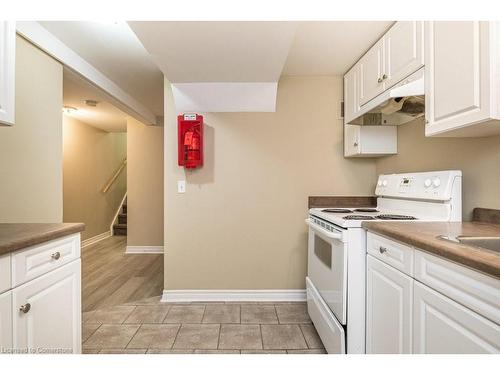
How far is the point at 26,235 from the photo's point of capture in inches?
41.4

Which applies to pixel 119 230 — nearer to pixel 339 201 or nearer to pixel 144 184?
pixel 144 184

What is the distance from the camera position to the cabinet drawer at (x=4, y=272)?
2.91 feet

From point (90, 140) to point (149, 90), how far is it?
100 inches

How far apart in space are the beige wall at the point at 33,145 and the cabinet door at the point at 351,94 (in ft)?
7.56

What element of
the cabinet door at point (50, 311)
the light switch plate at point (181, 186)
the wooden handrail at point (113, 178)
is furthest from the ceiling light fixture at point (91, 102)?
the cabinet door at point (50, 311)

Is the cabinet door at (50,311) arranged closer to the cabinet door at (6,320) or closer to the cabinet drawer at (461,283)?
the cabinet door at (6,320)

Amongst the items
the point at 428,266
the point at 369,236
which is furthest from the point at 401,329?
the point at 369,236

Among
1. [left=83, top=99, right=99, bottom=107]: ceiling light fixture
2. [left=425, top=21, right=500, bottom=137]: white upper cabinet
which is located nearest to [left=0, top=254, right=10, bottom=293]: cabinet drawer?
[left=425, top=21, right=500, bottom=137]: white upper cabinet

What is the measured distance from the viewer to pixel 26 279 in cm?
100

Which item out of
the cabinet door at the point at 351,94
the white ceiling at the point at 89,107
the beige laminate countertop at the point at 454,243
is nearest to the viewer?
the beige laminate countertop at the point at 454,243

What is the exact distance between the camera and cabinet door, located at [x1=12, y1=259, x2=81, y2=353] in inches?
38.4

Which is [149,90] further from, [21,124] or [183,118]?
[21,124]

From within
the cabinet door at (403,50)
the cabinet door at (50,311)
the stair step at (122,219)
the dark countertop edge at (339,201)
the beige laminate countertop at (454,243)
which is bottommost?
the stair step at (122,219)

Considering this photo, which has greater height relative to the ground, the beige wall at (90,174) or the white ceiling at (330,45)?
the white ceiling at (330,45)
